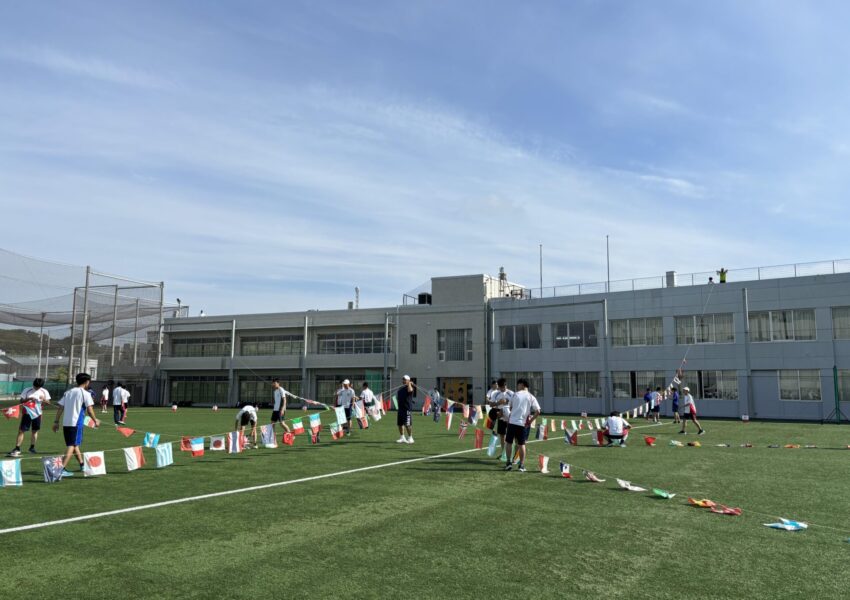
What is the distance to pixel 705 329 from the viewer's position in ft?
136

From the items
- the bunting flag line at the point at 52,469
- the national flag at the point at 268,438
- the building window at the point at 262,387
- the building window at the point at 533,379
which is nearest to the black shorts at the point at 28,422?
the bunting flag line at the point at 52,469

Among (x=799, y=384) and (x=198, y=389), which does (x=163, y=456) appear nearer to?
(x=799, y=384)

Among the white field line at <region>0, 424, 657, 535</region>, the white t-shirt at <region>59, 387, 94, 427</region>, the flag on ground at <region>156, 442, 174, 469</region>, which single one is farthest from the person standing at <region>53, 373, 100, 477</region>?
the white field line at <region>0, 424, 657, 535</region>

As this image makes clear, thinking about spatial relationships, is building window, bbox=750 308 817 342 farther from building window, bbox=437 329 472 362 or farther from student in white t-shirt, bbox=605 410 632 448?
student in white t-shirt, bbox=605 410 632 448

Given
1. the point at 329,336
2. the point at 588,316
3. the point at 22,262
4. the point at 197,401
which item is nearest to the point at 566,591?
the point at 588,316

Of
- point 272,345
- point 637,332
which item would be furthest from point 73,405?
point 272,345

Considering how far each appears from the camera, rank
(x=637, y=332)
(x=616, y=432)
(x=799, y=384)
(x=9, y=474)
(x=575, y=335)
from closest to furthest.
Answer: (x=9, y=474) → (x=616, y=432) → (x=799, y=384) → (x=637, y=332) → (x=575, y=335)

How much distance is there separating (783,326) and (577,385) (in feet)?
46.0

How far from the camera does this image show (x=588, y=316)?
46.3m

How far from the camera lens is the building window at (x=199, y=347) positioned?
203 ft

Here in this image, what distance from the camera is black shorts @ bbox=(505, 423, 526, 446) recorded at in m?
13.1

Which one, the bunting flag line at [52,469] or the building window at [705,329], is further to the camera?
the building window at [705,329]

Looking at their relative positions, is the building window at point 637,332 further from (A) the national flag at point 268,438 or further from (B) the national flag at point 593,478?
(B) the national flag at point 593,478

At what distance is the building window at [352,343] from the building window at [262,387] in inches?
155
